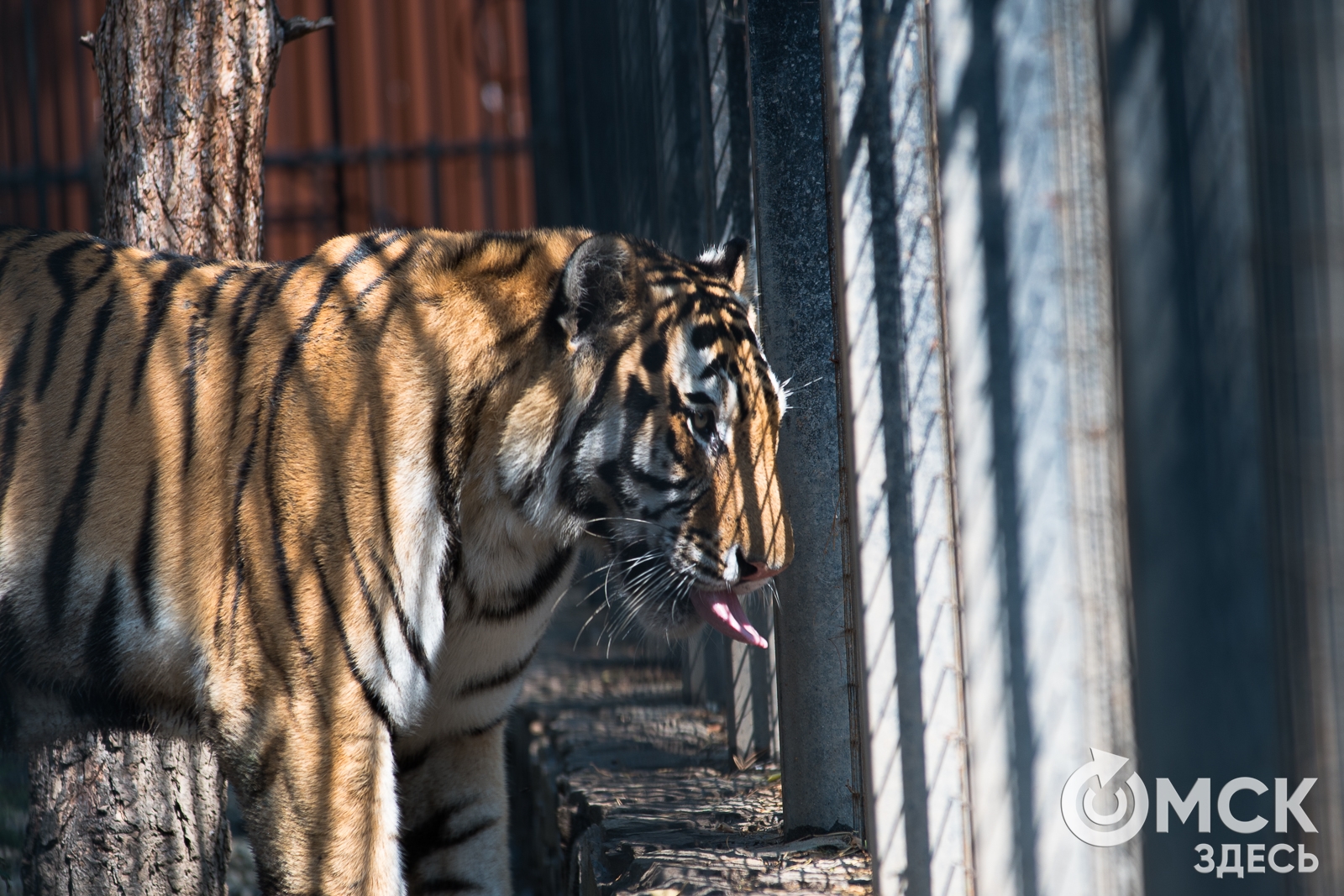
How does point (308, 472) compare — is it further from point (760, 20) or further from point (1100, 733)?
point (1100, 733)

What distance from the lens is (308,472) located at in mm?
2229

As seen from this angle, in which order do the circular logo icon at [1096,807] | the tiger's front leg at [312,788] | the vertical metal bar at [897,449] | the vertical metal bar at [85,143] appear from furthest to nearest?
the vertical metal bar at [85,143], the tiger's front leg at [312,788], the vertical metal bar at [897,449], the circular logo icon at [1096,807]

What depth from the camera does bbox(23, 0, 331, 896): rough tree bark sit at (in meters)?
2.93

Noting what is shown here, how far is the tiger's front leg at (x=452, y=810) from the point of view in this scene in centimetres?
267

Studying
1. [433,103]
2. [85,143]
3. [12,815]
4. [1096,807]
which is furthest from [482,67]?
[1096,807]

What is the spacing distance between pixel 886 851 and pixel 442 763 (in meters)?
1.15

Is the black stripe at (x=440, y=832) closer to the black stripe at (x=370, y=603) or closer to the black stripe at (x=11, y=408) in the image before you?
the black stripe at (x=370, y=603)

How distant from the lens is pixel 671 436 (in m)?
2.33

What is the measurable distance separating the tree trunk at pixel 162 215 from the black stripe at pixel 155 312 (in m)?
0.46

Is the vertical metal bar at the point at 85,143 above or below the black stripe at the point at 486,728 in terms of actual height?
above

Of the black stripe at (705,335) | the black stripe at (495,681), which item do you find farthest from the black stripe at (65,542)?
the black stripe at (705,335)

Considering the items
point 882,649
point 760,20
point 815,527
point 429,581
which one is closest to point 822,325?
point 815,527

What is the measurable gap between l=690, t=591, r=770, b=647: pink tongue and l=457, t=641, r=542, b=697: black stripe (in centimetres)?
42

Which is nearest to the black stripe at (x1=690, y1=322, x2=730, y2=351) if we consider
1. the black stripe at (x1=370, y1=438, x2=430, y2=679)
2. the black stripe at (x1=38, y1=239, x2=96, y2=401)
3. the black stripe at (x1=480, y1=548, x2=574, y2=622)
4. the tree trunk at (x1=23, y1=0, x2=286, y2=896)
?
the black stripe at (x1=480, y1=548, x2=574, y2=622)
